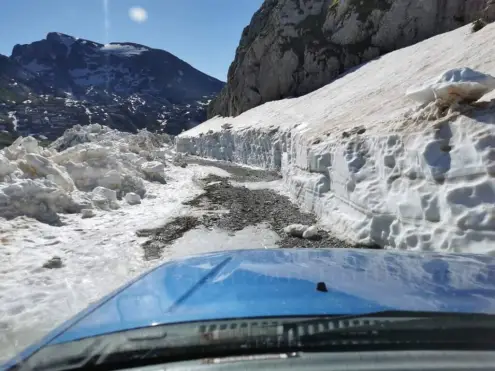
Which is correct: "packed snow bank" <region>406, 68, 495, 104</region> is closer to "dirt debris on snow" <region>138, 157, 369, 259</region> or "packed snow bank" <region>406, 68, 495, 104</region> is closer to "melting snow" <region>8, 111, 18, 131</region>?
"dirt debris on snow" <region>138, 157, 369, 259</region>

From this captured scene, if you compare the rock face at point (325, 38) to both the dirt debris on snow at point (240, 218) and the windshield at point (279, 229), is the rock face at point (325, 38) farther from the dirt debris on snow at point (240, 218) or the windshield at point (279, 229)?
the dirt debris on snow at point (240, 218)

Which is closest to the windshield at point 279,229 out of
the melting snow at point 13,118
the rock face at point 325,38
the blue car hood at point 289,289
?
the blue car hood at point 289,289

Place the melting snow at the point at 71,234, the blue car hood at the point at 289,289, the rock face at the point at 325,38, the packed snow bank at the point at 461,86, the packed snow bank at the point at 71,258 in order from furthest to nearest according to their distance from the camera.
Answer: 1. the rock face at the point at 325,38
2. the packed snow bank at the point at 461,86
3. the melting snow at the point at 71,234
4. the packed snow bank at the point at 71,258
5. the blue car hood at the point at 289,289

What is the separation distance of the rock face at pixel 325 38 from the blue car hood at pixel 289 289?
26.4m

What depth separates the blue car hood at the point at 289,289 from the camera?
1.89 metres

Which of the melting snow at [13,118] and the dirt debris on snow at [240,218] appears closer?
the dirt debris on snow at [240,218]

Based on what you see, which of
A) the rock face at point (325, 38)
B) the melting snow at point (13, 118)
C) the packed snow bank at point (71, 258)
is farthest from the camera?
the melting snow at point (13, 118)

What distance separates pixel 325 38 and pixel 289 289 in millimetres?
39561

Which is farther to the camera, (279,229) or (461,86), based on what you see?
(279,229)

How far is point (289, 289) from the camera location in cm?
230

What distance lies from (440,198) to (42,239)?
7.69m

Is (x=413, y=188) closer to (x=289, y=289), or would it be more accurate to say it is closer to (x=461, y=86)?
(x=461, y=86)

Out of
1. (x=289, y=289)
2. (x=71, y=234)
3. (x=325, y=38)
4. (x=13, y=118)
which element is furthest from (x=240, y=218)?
(x=13, y=118)

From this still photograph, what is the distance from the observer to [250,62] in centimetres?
4612
